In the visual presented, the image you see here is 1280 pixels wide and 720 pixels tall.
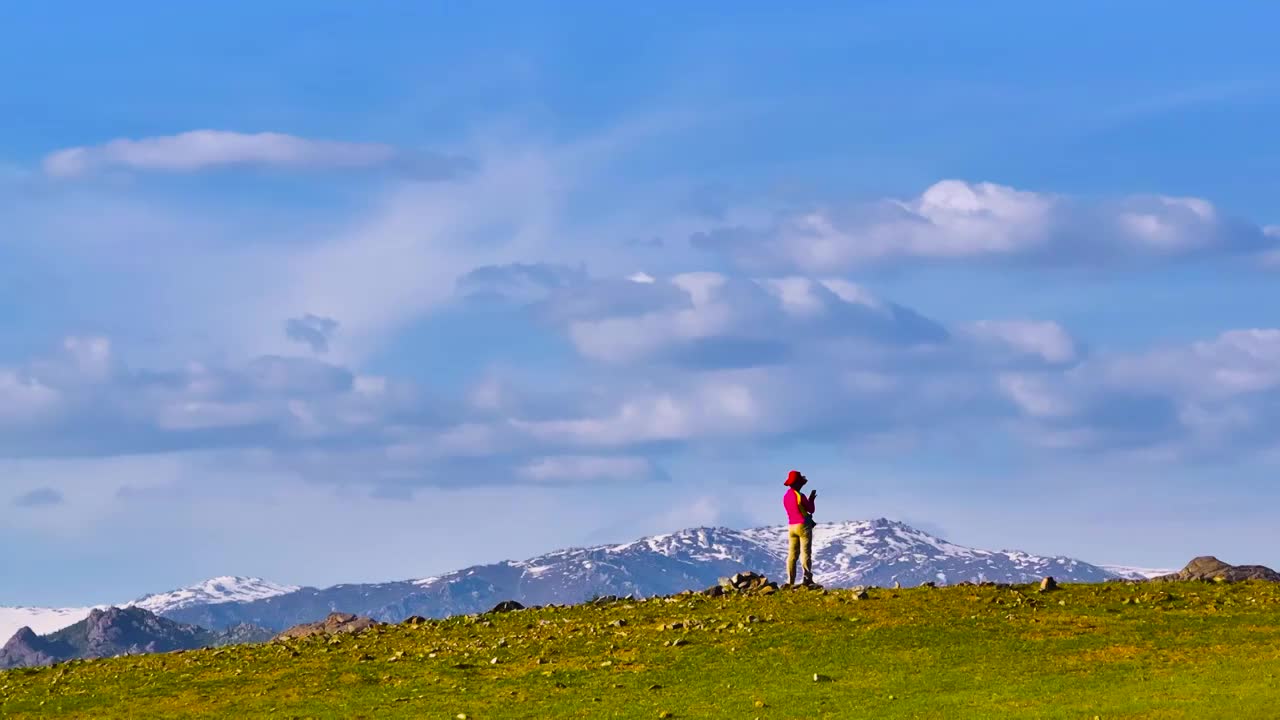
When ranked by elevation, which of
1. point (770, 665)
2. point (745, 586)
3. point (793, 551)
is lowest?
point (770, 665)

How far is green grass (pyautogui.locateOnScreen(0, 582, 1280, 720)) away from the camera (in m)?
43.2

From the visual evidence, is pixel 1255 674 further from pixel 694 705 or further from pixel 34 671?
pixel 34 671

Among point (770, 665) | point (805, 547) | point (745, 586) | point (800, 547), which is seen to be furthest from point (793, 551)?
point (770, 665)

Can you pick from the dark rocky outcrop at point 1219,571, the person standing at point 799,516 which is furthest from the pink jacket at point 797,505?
the dark rocky outcrop at point 1219,571

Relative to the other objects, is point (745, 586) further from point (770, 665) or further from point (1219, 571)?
point (1219, 571)

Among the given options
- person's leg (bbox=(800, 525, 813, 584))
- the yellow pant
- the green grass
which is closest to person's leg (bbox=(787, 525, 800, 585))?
the yellow pant

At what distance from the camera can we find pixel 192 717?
155 ft

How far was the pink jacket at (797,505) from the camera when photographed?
2319 inches

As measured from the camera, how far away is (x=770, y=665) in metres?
47.8

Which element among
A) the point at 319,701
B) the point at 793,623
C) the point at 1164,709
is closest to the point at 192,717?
the point at 319,701

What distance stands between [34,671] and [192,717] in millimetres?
15699

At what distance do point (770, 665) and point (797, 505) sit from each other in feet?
39.6

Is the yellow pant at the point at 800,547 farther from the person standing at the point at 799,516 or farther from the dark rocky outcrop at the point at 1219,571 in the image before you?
the dark rocky outcrop at the point at 1219,571

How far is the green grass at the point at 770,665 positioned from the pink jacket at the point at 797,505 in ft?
9.24
